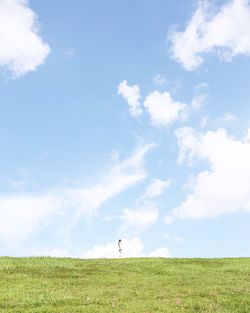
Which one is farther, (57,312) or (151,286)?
(151,286)

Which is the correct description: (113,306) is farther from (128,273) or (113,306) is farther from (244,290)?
(128,273)

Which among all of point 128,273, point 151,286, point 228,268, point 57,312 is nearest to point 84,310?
point 57,312

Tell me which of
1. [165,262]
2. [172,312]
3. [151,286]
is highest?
[165,262]

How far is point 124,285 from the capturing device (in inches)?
1316

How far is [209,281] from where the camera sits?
35.9 metres

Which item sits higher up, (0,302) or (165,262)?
(165,262)

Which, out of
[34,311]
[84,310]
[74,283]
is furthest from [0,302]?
[74,283]

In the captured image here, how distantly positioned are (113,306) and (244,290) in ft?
30.0

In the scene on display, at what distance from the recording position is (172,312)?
25609mm

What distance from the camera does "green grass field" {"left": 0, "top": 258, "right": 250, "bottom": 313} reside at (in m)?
26.7

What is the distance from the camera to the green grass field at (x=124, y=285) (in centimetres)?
2674

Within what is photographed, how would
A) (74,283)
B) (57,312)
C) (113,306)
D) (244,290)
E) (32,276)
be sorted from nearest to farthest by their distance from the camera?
(57,312) → (113,306) → (244,290) → (74,283) → (32,276)

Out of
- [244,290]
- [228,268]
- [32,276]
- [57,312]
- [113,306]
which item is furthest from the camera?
[228,268]

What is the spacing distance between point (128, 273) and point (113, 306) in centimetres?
1265
